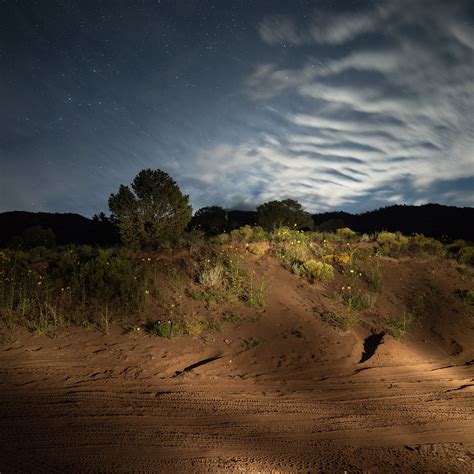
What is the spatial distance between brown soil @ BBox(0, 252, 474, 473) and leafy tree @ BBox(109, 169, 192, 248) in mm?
6436

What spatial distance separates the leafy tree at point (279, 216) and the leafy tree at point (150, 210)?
13.4m

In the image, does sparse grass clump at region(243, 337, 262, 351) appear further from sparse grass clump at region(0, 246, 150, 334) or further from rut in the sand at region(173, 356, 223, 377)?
sparse grass clump at region(0, 246, 150, 334)

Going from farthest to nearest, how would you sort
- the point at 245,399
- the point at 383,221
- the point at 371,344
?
the point at 383,221
the point at 371,344
the point at 245,399

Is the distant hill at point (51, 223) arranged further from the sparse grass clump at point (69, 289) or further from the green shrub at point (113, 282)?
the green shrub at point (113, 282)

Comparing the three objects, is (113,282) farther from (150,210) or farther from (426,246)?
(426,246)

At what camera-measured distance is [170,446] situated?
371 cm

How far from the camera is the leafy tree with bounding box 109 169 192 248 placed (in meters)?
13.9

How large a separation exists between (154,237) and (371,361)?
966 cm

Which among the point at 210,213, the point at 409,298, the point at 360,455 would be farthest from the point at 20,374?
the point at 210,213

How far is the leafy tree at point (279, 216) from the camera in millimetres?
28959

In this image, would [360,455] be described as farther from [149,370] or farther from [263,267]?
[263,267]

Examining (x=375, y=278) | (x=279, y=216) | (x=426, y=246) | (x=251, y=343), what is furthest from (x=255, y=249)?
(x=279, y=216)

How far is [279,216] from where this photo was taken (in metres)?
29.4

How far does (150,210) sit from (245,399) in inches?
421
